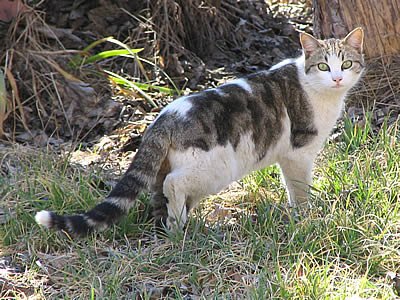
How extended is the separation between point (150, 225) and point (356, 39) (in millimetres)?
1607

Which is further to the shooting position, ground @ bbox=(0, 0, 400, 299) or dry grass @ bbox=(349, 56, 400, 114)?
dry grass @ bbox=(349, 56, 400, 114)

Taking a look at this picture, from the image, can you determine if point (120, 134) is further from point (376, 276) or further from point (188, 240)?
point (376, 276)

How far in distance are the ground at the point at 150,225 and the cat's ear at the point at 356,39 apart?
1.92ft

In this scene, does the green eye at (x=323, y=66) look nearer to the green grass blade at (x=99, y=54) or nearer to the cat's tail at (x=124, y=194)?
the cat's tail at (x=124, y=194)

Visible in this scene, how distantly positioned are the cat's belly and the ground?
7.8 inches

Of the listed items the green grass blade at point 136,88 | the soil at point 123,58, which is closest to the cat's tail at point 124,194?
the soil at point 123,58

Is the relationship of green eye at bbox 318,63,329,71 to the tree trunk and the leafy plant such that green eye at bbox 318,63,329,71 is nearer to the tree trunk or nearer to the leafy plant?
the tree trunk

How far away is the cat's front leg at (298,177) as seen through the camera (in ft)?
14.8

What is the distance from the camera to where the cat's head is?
4457 mm

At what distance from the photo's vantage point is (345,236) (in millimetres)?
3898

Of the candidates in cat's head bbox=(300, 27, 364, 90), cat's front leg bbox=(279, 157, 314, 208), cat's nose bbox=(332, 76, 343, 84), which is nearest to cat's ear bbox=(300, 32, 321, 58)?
cat's head bbox=(300, 27, 364, 90)

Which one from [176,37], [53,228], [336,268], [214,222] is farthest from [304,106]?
[176,37]

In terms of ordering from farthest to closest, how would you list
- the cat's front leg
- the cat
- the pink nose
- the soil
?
the soil
the cat's front leg
the pink nose
the cat

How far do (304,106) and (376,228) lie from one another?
3.03ft
